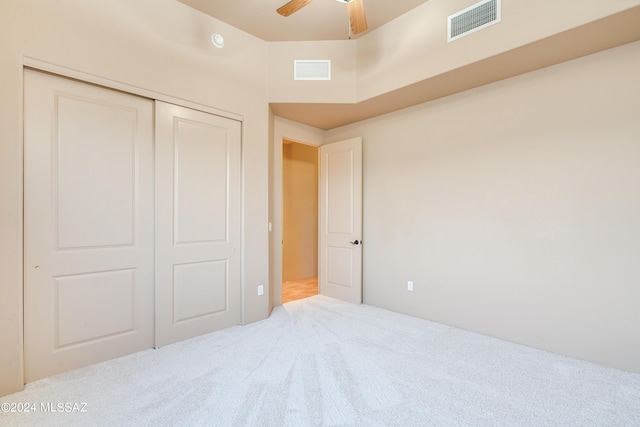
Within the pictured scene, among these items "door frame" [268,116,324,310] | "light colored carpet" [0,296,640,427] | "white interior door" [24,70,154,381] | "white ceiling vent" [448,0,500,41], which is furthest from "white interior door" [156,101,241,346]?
"white ceiling vent" [448,0,500,41]

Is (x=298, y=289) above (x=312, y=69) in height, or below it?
below

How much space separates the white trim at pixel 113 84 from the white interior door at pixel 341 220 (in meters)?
1.72

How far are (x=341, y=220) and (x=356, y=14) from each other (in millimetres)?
2717

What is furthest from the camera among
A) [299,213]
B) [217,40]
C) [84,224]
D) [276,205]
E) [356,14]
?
[299,213]

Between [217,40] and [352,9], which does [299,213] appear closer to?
[217,40]

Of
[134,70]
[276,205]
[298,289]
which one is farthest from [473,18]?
[298,289]

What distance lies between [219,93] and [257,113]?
0.49 m

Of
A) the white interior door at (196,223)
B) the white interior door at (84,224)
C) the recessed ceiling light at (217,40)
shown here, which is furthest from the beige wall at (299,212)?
the white interior door at (84,224)

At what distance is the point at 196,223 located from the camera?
304 cm

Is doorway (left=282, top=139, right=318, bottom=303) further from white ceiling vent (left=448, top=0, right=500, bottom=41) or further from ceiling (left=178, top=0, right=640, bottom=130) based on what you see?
white ceiling vent (left=448, top=0, right=500, bottom=41)

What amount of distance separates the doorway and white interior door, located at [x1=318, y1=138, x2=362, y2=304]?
4.14 ft

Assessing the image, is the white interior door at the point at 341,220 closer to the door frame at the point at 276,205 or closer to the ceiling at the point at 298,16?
the door frame at the point at 276,205

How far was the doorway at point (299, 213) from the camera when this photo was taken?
5.85 m

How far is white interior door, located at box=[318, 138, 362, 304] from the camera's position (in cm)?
422
